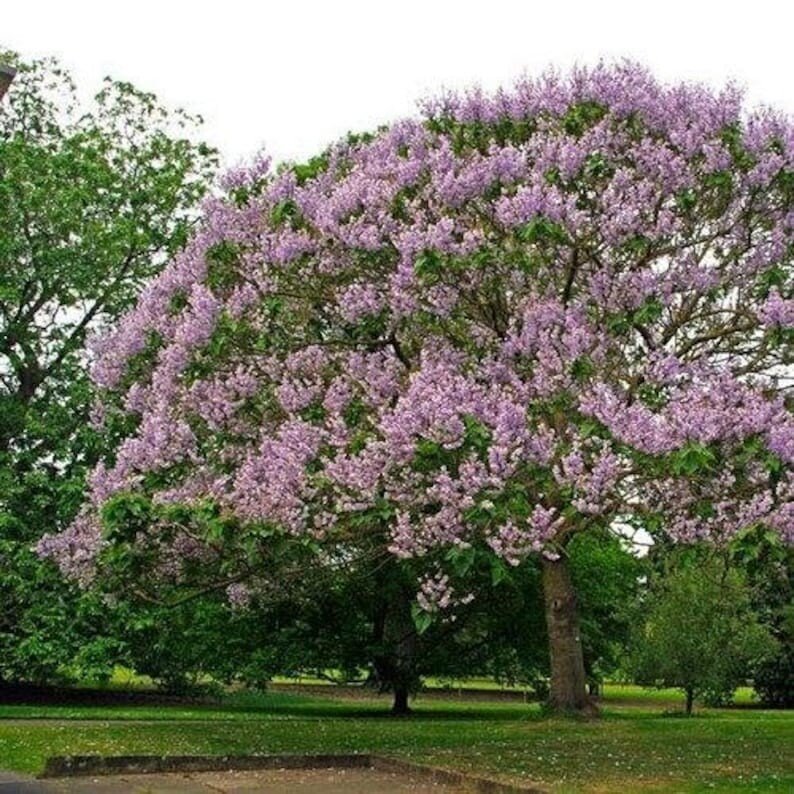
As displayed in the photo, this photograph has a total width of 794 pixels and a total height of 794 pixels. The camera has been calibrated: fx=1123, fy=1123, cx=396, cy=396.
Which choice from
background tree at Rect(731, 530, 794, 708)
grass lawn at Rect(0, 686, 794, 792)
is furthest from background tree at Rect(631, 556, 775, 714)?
grass lawn at Rect(0, 686, 794, 792)

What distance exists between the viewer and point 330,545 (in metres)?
17.7

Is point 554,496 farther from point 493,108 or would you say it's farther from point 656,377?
point 493,108

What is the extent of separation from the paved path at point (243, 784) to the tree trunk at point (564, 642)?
8.17 metres

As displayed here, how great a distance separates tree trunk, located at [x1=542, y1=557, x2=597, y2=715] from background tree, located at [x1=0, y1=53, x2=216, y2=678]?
1334 centimetres

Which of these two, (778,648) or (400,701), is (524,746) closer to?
(400,701)

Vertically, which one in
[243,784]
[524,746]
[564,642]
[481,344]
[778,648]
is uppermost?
[481,344]

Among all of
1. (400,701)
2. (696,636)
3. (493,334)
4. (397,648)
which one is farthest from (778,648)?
(493,334)

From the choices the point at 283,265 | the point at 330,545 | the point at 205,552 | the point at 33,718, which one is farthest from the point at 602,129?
the point at 33,718

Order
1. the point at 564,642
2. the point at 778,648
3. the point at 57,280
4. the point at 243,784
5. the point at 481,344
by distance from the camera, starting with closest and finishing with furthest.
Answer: the point at 243,784
the point at 481,344
the point at 564,642
the point at 57,280
the point at 778,648

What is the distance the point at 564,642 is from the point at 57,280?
64.2 ft

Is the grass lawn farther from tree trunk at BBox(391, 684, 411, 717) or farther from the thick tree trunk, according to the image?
tree trunk at BBox(391, 684, 411, 717)

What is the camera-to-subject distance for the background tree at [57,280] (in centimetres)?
3139

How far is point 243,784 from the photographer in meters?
14.2

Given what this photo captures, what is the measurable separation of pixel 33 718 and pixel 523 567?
13.8 metres
